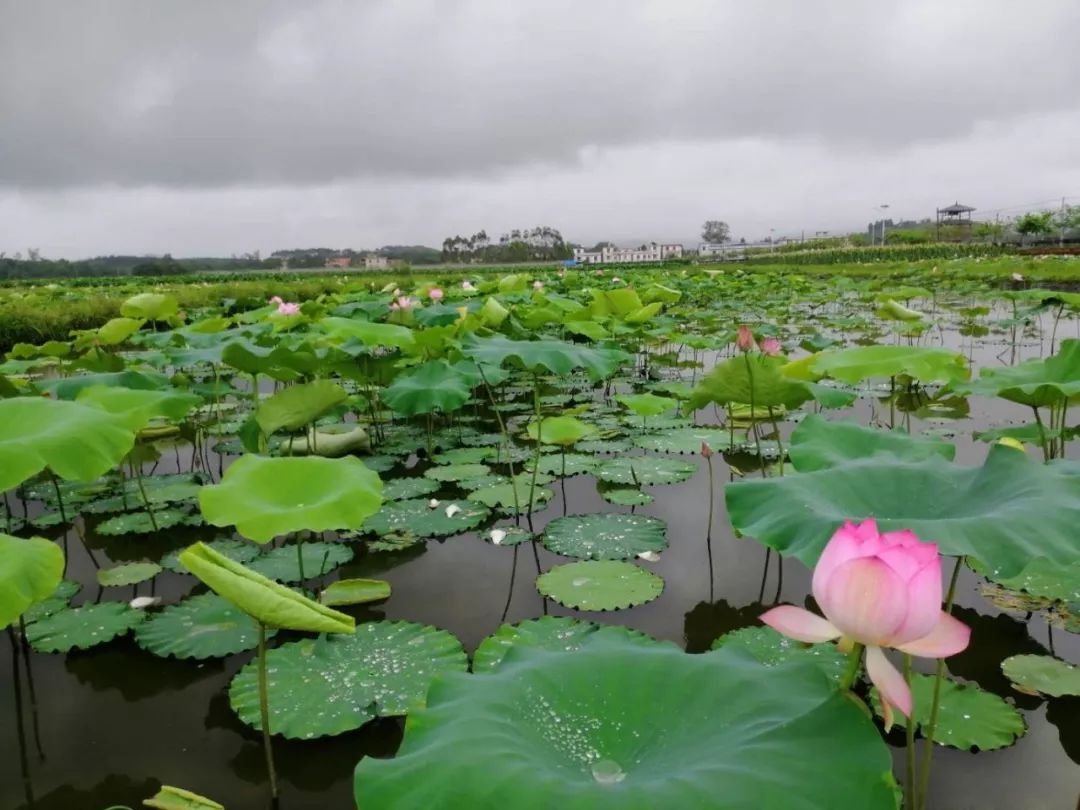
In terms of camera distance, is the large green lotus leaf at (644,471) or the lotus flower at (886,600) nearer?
the lotus flower at (886,600)

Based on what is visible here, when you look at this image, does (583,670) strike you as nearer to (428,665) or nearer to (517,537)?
(428,665)

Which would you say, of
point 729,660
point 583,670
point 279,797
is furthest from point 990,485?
point 279,797

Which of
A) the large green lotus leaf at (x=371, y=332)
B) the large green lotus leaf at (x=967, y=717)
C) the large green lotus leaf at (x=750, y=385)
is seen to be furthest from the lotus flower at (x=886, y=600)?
the large green lotus leaf at (x=371, y=332)

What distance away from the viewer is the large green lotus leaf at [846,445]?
166 centimetres

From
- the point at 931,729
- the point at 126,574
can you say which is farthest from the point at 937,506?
the point at 126,574

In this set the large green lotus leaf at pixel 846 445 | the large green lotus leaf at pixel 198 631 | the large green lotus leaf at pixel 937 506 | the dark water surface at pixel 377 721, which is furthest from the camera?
the large green lotus leaf at pixel 198 631

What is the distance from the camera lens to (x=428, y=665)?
6.22ft

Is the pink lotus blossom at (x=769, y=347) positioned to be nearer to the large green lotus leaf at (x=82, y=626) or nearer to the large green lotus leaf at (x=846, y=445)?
the large green lotus leaf at (x=846, y=445)

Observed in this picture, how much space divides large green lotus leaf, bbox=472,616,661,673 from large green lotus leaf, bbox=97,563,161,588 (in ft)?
4.40

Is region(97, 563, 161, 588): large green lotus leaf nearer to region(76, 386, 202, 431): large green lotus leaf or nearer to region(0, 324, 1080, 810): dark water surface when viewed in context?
region(0, 324, 1080, 810): dark water surface

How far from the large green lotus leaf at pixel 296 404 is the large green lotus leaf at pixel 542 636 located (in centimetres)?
143

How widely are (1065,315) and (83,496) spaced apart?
12.2 m

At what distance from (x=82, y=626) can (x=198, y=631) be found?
1.26 ft

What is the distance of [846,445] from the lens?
1781 millimetres
